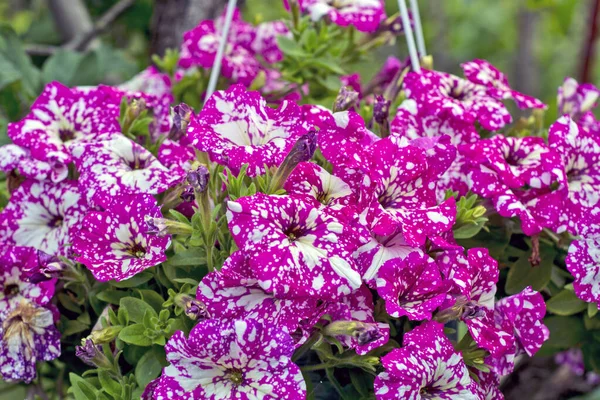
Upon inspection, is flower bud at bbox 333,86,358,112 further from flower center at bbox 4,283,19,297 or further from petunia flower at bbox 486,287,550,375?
flower center at bbox 4,283,19,297

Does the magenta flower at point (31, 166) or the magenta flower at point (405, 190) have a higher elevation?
the magenta flower at point (31, 166)

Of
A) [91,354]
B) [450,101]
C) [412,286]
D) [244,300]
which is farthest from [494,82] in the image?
[91,354]

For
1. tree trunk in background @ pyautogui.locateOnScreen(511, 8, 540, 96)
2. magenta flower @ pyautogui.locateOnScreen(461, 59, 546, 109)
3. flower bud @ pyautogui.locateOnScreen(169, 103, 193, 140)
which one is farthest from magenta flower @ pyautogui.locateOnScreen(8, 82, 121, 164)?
tree trunk in background @ pyautogui.locateOnScreen(511, 8, 540, 96)

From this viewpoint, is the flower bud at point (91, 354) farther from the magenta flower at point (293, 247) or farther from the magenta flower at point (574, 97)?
the magenta flower at point (574, 97)

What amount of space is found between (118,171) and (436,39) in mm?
2921

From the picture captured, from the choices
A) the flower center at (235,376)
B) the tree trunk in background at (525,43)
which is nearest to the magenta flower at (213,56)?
the flower center at (235,376)

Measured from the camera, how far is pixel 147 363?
631 millimetres

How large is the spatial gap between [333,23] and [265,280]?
Answer: 564 millimetres

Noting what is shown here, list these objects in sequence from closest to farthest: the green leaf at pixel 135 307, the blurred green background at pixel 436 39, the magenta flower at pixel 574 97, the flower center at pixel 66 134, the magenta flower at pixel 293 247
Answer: the magenta flower at pixel 293 247, the green leaf at pixel 135 307, the flower center at pixel 66 134, the magenta flower at pixel 574 97, the blurred green background at pixel 436 39

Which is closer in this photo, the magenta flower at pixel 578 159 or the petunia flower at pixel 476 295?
the petunia flower at pixel 476 295

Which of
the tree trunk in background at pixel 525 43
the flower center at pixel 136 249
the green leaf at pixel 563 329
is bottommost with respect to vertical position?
the tree trunk in background at pixel 525 43

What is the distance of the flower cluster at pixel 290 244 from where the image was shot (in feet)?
1.79

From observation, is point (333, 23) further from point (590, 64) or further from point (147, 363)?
point (147, 363)

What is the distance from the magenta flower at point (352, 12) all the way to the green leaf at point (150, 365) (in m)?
0.49
